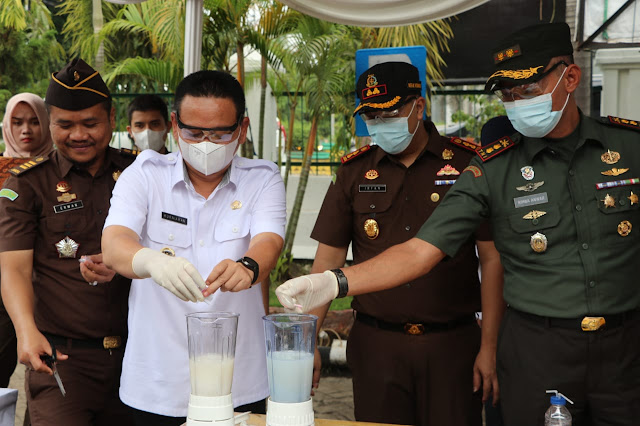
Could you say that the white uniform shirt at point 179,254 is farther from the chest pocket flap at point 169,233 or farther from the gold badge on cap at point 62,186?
the gold badge on cap at point 62,186

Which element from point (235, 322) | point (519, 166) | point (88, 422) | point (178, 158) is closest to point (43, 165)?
point (178, 158)

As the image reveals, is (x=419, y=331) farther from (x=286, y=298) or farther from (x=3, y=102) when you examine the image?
(x=3, y=102)

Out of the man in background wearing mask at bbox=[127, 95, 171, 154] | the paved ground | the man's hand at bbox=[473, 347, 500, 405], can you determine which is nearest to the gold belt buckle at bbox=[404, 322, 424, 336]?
the man's hand at bbox=[473, 347, 500, 405]

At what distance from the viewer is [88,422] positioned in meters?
2.73

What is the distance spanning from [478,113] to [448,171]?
6028 millimetres

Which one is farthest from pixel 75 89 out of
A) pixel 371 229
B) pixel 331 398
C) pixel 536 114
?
pixel 331 398

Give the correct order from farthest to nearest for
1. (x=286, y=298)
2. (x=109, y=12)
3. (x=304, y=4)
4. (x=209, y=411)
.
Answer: (x=109, y=12), (x=304, y=4), (x=286, y=298), (x=209, y=411)

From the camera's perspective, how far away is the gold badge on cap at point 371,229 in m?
2.99

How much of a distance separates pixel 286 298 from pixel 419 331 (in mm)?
1037

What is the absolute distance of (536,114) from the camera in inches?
96.2

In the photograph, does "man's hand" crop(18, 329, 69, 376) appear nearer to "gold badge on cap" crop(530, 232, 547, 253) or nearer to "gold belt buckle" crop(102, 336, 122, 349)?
"gold belt buckle" crop(102, 336, 122, 349)

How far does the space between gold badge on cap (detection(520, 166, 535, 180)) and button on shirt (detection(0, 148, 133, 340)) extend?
1.60 m

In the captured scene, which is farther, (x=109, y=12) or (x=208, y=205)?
(x=109, y=12)

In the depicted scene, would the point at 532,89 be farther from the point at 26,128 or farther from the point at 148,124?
the point at 26,128
